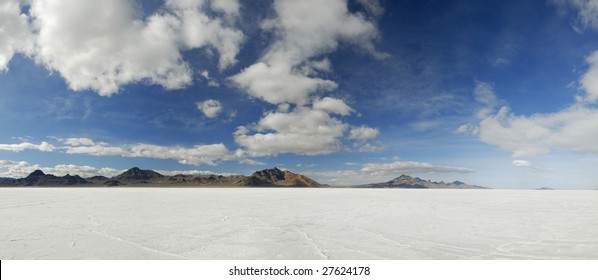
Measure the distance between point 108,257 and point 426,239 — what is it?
8.45m

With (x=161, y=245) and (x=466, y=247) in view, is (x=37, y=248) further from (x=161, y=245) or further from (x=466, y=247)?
(x=466, y=247)

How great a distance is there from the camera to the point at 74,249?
816cm

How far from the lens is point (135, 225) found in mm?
11797

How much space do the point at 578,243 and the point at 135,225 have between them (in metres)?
14.1
